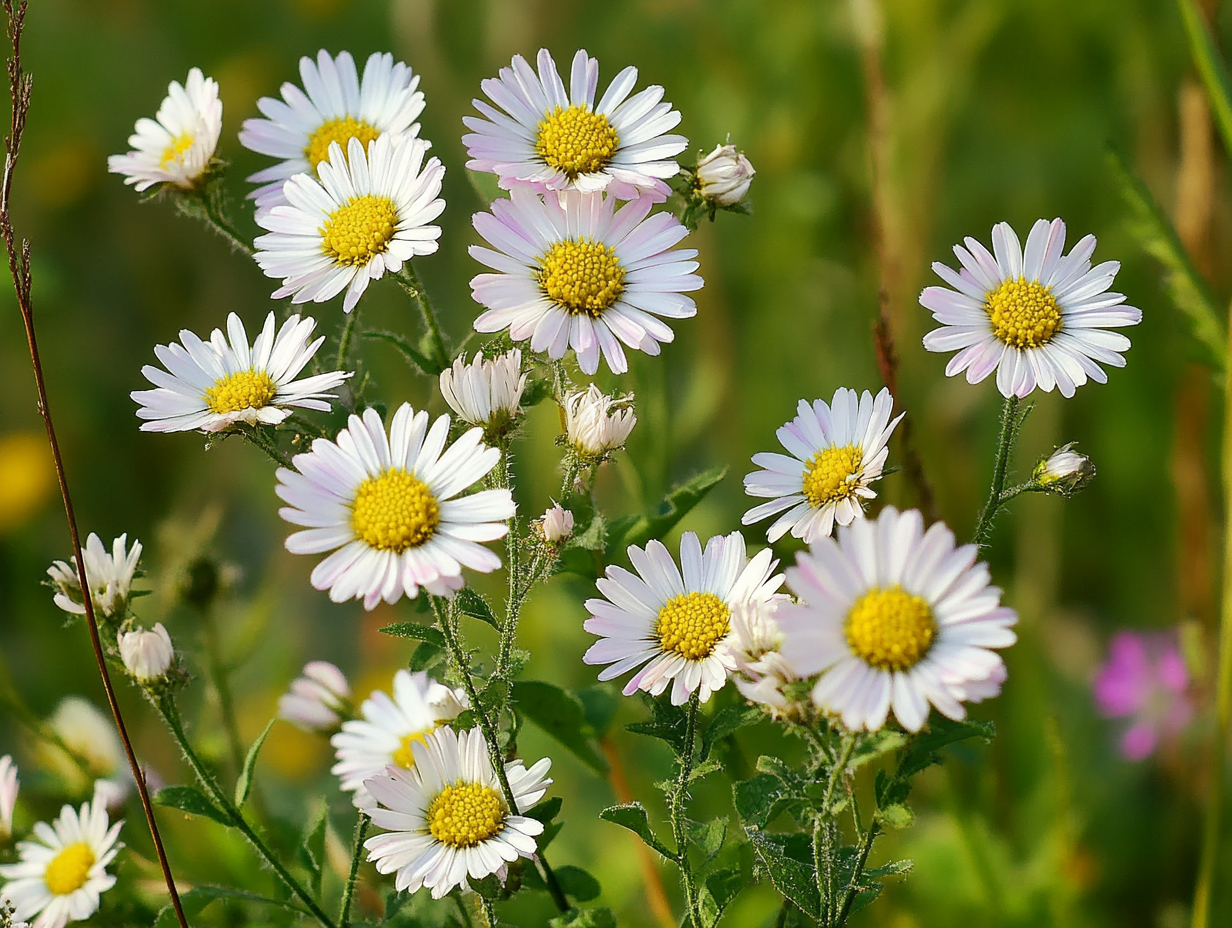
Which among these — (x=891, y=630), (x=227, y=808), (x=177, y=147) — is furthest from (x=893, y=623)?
(x=177, y=147)

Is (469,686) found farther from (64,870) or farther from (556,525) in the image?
(64,870)

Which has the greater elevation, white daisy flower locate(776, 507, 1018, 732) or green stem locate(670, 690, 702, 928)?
white daisy flower locate(776, 507, 1018, 732)

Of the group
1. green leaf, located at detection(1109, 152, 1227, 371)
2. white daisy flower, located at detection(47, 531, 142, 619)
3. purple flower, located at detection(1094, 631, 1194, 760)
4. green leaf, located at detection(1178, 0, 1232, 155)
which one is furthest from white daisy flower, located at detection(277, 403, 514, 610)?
purple flower, located at detection(1094, 631, 1194, 760)

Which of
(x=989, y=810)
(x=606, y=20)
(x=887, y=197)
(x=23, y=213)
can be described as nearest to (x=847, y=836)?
(x=989, y=810)

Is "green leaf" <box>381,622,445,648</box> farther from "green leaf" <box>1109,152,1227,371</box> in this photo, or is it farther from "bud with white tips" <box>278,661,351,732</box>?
"green leaf" <box>1109,152,1227,371</box>

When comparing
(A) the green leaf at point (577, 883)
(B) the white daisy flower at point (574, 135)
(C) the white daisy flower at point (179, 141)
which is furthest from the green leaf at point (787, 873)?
(C) the white daisy flower at point (179, 141)

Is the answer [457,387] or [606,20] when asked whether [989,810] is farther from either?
[606,20]

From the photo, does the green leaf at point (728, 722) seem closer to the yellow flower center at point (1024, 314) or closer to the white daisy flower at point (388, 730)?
the white daisy flower at point (388, 730)
